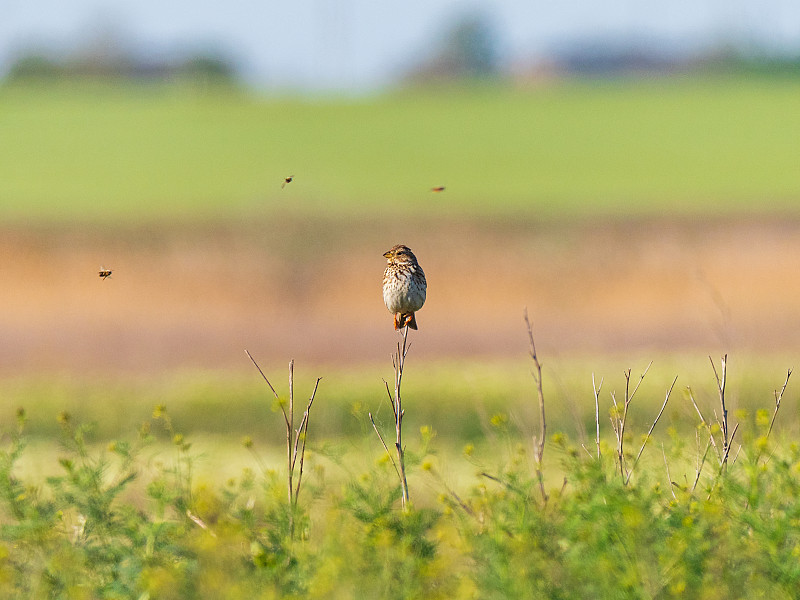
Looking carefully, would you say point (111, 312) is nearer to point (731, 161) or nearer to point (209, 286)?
point (209, 286)

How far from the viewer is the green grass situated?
119 feet

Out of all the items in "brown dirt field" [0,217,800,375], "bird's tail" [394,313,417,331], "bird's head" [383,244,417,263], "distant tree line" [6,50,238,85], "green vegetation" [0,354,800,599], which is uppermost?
"bird's head" [383,244,417,263]

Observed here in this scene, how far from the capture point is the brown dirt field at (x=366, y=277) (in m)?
28.7

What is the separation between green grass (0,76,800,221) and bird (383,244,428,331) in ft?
92.2

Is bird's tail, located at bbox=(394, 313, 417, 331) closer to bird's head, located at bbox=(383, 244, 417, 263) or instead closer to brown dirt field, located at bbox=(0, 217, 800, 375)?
bird's head, located at bbox=(383, 244, 417, 263)

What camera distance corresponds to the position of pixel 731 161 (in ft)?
138

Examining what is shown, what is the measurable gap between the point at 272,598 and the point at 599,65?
245ft

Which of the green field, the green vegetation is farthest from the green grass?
the green vegetation

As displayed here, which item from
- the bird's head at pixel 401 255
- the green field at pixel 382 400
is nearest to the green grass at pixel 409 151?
the green field at pixel 382 400

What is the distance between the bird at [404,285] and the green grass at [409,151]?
92.2 ft

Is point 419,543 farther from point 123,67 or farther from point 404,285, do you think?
point 123,67

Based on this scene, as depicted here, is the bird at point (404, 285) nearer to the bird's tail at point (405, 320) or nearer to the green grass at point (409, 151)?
the bird's tail at point (405, 320)

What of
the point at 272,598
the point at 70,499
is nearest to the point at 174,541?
the point at 70,499

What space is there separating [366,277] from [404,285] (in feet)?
89.8
